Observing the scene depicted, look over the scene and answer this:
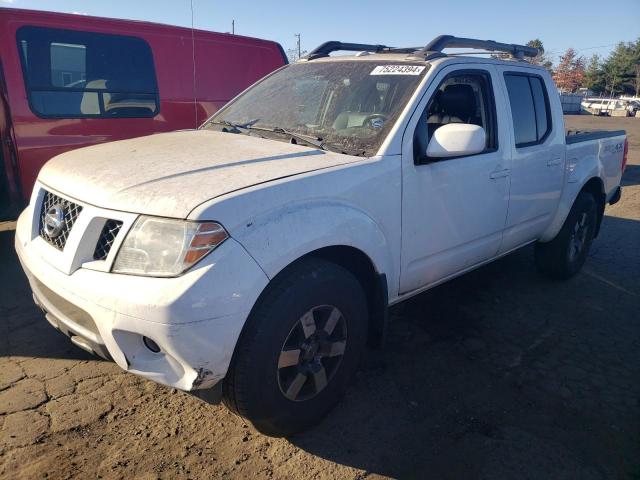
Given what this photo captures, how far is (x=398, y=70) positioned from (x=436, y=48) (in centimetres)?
47

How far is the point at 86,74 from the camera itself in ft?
15.6

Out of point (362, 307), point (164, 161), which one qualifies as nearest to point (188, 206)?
point (164, 161)

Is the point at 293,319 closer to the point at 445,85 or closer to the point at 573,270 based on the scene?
the point at 445,85

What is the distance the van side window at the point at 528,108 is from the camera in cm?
368

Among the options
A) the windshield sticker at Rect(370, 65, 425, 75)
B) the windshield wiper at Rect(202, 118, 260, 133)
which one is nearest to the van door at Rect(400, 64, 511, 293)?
the windshield sticker at Rect(370, 65, 425, 75)

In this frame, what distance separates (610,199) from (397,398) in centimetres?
374

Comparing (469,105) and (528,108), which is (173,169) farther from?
(528,108)

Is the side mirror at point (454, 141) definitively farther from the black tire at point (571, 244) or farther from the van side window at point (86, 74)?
the van side window at point (86, 74)

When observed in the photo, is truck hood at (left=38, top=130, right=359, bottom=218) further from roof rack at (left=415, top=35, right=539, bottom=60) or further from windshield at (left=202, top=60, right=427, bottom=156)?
roof rack at (left=415, top=35, right=539, bottom=60)

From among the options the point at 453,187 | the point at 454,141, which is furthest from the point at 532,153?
the point at 454,141

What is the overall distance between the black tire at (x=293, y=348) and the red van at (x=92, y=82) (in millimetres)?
3334

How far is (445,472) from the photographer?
231 cm

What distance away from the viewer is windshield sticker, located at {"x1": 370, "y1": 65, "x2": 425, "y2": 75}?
119 inches

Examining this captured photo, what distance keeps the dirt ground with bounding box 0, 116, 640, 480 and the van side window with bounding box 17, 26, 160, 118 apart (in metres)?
1.80
